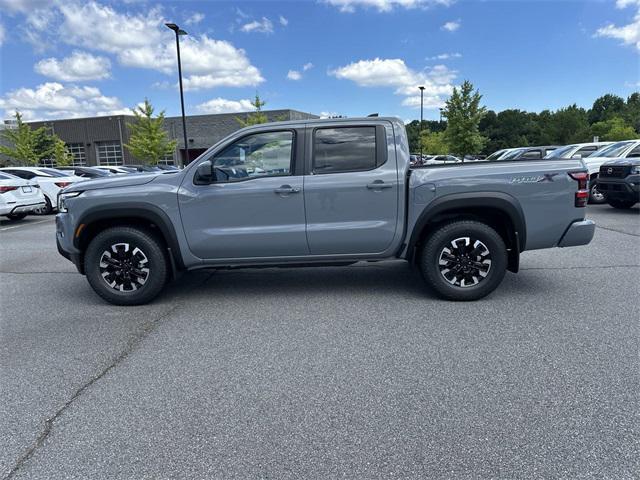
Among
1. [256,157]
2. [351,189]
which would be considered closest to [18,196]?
[256,157]

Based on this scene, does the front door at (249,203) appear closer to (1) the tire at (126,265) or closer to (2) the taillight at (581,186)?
(1) the tire at (126,265)

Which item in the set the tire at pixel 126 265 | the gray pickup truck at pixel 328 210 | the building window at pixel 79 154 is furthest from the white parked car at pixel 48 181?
the building window at pixel 79 154

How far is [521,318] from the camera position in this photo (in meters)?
4.25

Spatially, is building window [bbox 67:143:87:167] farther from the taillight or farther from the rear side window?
the taillight

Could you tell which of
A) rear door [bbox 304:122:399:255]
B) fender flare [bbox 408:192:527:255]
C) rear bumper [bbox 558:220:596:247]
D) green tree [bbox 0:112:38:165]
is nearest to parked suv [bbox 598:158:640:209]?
rear bumper [bbox 558:220:596:247]

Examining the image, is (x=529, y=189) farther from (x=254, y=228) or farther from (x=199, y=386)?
(x=199, y=386)

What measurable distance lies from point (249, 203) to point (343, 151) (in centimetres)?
112

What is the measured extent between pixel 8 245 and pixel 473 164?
9.07 meters

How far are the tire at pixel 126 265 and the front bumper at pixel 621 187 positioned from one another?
10222 millimetres

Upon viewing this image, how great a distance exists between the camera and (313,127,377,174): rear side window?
4699mm

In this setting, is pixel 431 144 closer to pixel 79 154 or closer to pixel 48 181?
pixel 79 154

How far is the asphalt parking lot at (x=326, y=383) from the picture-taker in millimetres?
2379

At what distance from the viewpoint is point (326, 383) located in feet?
10.3

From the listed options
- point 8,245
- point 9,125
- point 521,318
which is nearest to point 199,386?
point 521,318
